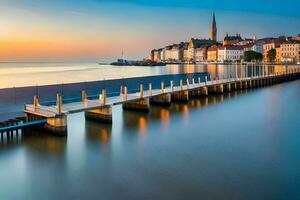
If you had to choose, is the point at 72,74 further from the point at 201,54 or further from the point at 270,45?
the point at 201,54

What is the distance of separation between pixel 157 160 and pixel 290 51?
133180 mm

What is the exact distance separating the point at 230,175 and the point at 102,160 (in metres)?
4.98

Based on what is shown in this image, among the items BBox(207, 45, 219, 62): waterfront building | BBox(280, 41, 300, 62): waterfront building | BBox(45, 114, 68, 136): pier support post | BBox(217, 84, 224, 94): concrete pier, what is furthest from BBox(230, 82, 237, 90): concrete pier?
BBox(207, 45, 219, 62): waterfront building

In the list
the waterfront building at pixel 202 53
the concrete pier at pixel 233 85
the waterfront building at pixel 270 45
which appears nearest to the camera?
the concrete pier at pixel 233 85

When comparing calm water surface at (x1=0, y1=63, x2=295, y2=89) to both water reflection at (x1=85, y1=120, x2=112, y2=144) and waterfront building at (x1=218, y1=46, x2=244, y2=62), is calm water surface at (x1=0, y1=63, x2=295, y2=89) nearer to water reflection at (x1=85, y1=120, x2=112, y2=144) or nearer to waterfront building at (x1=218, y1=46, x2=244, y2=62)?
water reflection at (x1=85, y1=120, x2=112, y2=144)

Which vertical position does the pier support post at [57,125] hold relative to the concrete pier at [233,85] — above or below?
below

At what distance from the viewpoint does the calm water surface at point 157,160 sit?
10617 millimetres

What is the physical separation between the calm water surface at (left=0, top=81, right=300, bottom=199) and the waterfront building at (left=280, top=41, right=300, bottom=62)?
120042 mm

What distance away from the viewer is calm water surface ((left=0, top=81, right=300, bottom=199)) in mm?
10617

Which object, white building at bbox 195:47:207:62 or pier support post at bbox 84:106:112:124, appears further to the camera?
white building at bbox 195:47:207:62

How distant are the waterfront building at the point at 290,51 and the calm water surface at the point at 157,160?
394 feet

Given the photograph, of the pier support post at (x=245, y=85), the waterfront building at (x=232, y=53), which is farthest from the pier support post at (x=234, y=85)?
the waterfront building at (x=232, y=53)

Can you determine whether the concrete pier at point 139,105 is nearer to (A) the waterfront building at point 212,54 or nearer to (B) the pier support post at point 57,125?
(B) the pier support post at point 57,125

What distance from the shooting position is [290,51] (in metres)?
134
